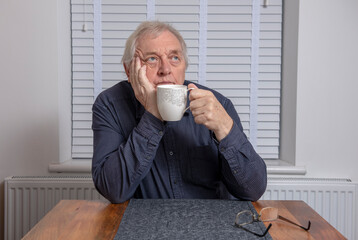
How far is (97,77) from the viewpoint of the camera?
2.21 metres

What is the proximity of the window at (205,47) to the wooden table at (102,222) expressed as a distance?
1134 mm

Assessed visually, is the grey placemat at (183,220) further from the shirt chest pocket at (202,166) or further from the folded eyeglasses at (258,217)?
the shirt chest pocket at (202,166)

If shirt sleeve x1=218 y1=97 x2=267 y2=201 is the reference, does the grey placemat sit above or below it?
below

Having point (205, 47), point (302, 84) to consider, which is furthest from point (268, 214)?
point (205, 47)

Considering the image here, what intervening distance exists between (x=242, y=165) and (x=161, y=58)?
1.50 ft

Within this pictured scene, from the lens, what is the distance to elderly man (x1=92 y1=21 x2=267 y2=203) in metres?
1.21

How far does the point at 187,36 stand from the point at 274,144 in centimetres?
79

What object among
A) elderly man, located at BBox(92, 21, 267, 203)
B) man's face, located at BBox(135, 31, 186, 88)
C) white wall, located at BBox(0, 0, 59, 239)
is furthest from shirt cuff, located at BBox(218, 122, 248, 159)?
white wall, located at BBox(0, 0, 59, 239)

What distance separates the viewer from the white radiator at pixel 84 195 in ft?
6.51

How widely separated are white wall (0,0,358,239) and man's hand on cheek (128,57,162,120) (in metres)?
0.82

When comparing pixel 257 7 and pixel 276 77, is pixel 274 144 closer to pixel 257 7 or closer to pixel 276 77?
pixel 276 77

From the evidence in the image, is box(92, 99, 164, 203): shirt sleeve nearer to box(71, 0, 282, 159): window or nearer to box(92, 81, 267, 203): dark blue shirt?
box(92, 81, 267, 203): dark blue shirt

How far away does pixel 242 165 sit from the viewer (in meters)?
1.22

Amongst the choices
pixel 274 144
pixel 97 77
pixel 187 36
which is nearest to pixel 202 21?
pixel 187 36
